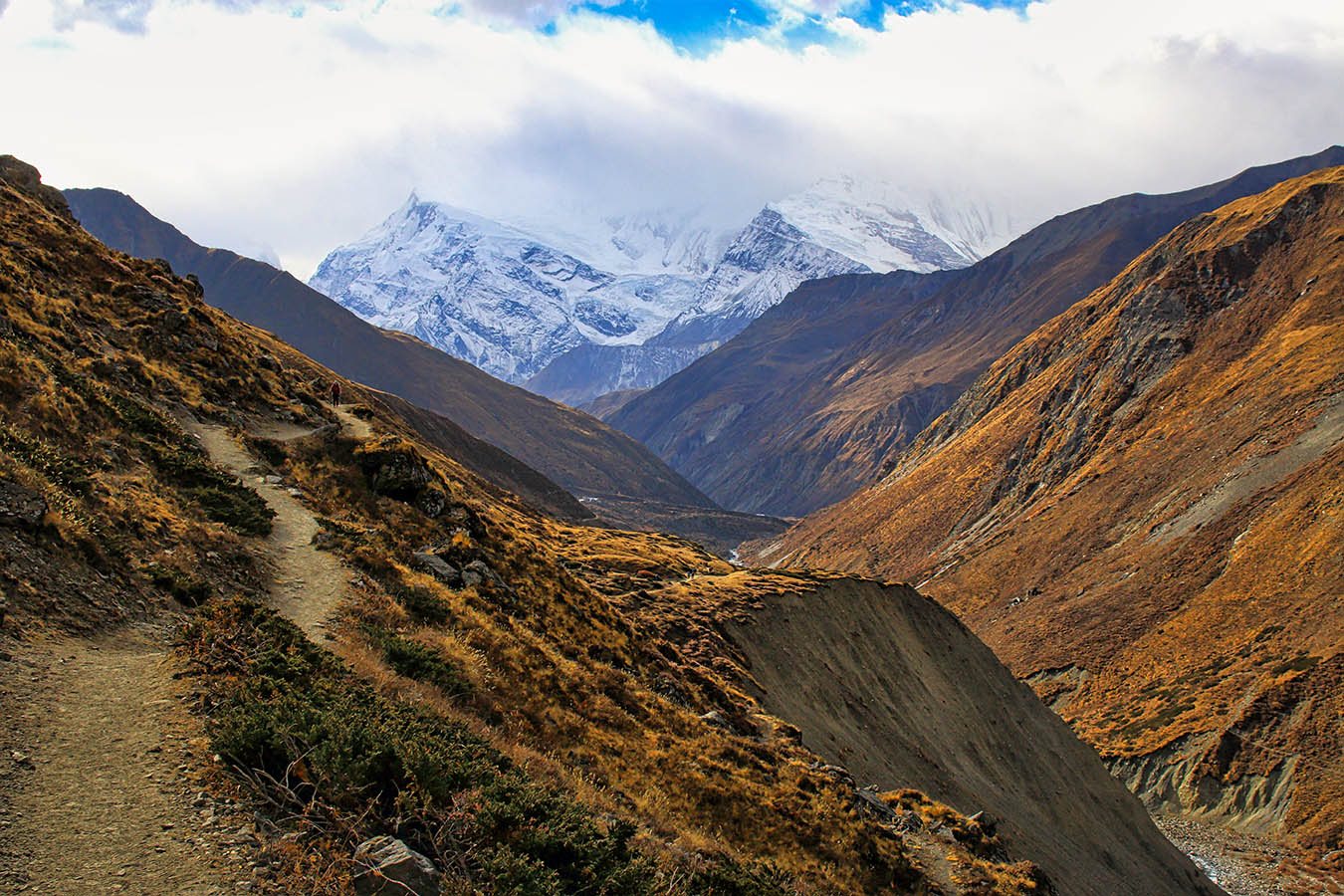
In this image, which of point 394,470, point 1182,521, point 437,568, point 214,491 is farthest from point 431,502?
point 1182,521

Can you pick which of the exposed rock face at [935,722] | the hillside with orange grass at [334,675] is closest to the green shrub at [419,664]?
the hillside with orange grass at [334,675]

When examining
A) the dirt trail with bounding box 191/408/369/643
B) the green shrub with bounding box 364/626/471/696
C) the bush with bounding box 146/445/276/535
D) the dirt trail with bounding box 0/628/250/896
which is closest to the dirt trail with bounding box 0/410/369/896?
the dirt trail with bounding box 0/628/250/896

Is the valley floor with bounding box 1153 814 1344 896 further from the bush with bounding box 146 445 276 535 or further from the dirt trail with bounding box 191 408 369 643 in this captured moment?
the bush with bounding box 146 445 276 535

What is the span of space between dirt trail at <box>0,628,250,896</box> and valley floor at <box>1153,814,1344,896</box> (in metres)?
70.9

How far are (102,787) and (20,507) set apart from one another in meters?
6.21

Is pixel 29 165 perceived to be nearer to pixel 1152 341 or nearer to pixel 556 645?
pixel 556 645

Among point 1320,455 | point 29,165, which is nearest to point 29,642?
point 29,165

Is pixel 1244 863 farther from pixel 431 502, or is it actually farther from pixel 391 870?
pixel 391 870

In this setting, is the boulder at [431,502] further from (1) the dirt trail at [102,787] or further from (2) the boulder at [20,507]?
(1) the dirt trail at [102,787]

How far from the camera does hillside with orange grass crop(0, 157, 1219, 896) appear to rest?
9719mm

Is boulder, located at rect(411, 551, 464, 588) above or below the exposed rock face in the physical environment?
above

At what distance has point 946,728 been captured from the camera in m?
49.7

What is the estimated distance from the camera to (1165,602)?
8994 centimetres

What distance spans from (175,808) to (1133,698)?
89.8 meters
